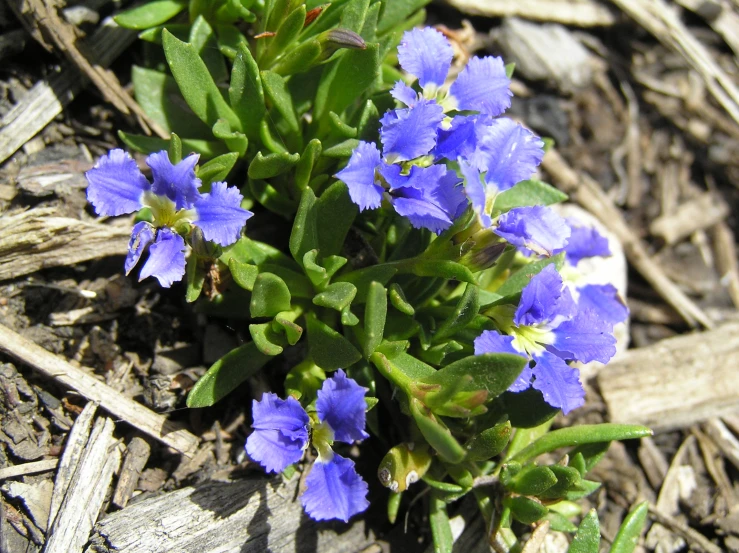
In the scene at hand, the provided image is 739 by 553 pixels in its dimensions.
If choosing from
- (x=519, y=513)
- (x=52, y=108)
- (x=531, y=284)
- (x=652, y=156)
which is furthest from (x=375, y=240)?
(x=652, y=156)

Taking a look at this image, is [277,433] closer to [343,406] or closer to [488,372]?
[343,406]

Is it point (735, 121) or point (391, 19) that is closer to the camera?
point (391, 19)

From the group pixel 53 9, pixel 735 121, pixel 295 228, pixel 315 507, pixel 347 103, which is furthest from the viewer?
pixel 735 121

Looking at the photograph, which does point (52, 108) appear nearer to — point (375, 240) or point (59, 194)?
point (59, 194)

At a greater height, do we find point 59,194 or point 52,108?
point 52,108

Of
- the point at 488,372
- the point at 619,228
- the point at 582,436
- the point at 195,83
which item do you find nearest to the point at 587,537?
the point at 582,436

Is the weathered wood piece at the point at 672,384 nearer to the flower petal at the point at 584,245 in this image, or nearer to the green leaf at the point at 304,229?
the flower petal at the point at 584,245
